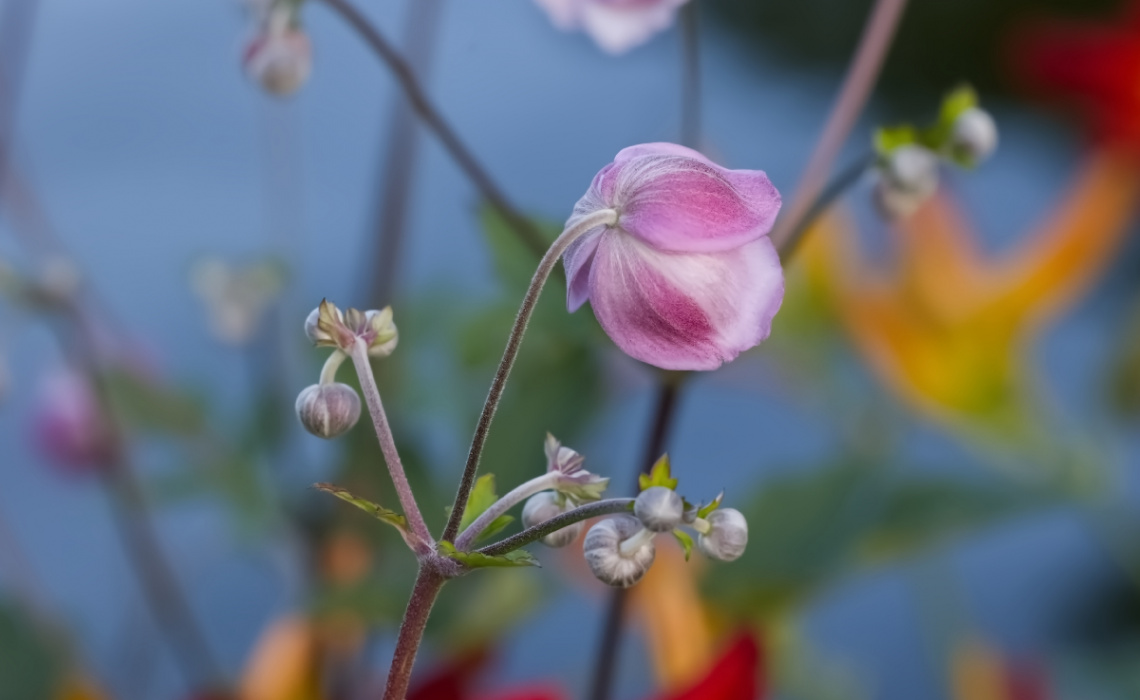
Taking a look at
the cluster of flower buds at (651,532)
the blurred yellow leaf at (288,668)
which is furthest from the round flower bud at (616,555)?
the blurred yellow leaf at (288,668)

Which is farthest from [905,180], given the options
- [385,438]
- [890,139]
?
[385,438]

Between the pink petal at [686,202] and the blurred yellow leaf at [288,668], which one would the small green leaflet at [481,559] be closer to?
the pink petal at [686,202]

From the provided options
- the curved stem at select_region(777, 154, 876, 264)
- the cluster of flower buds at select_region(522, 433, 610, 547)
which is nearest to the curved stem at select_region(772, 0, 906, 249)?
the curved stem at select_region(777, 154, 876, 264)

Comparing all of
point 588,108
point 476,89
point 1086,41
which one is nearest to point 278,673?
point 476,89

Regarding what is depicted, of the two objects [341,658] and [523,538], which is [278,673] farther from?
[523,538]

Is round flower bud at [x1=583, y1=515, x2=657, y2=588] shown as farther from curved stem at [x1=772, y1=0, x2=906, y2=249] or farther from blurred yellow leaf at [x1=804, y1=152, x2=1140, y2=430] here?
blurred yellow leaf at [x1=804, y1=152, x2=1140, y2=430]

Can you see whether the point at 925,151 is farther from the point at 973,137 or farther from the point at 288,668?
the point at 288,668
